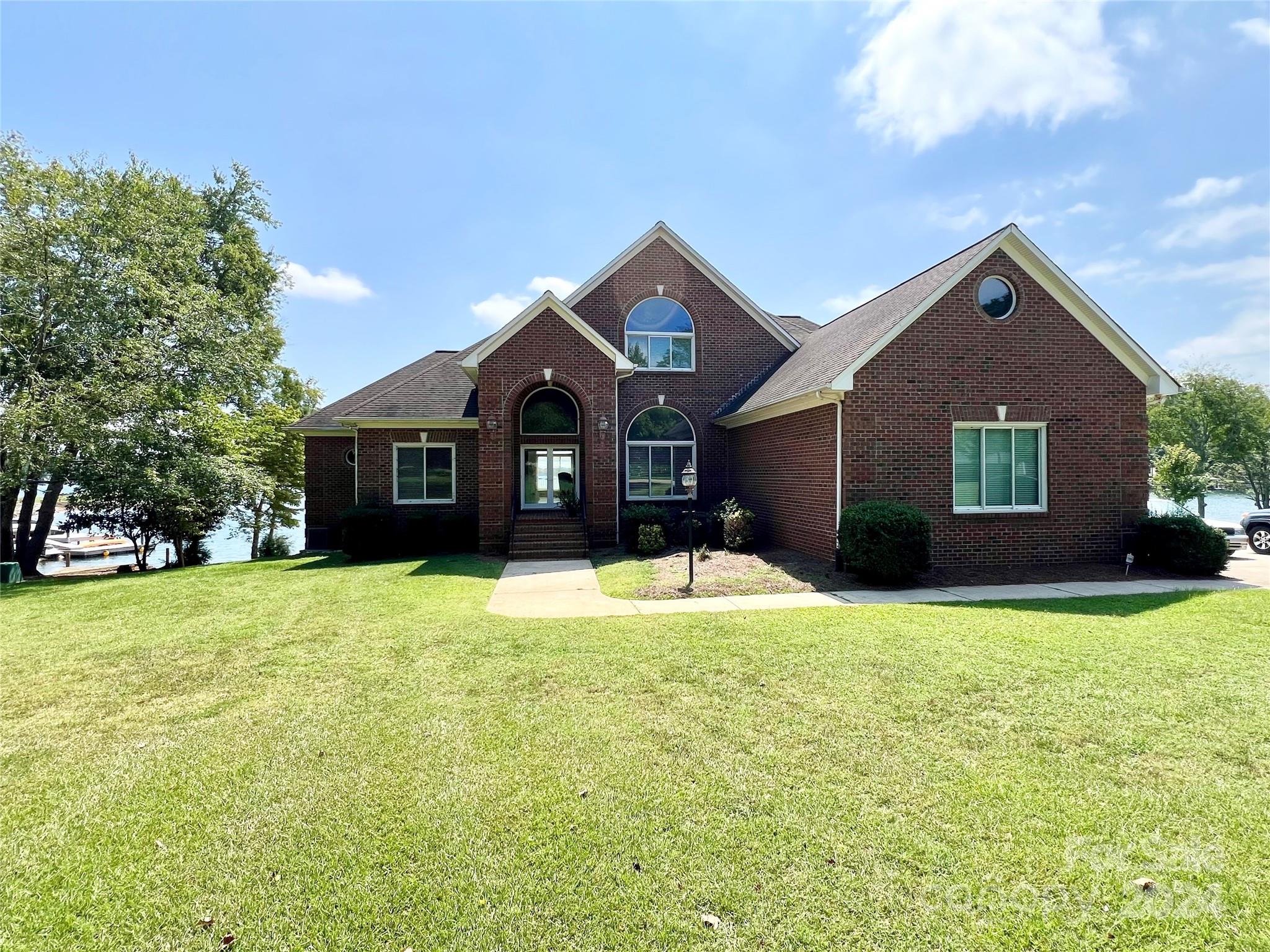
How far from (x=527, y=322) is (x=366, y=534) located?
6.48 m

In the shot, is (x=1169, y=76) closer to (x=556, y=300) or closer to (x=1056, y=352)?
(x=1056, y=352)

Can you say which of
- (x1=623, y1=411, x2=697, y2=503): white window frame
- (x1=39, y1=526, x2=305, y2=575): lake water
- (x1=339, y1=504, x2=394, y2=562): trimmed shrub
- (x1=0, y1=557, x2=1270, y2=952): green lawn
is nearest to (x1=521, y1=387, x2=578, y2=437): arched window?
(x1=623, y1=411, x2=697, y2=503): white window frame

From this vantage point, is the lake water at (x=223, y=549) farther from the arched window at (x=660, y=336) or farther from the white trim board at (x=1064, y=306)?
the white trim board at (x=1064, y=306)

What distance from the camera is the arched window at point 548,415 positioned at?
15188mm

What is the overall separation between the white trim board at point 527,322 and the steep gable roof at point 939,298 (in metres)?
4.25

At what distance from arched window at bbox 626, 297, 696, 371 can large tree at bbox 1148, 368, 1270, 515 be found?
1032 inches

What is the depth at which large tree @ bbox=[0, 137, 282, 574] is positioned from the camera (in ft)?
47.1

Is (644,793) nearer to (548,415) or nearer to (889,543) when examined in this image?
(889,543)

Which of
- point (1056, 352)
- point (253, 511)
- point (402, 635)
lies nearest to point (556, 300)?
point (402, 635)

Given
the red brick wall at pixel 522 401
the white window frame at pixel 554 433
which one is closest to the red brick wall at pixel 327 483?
the white window frame at pixel 554 433

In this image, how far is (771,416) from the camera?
13.5 metres

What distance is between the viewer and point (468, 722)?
4215mm

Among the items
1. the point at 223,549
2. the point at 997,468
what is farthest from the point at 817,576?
the point at 223,549

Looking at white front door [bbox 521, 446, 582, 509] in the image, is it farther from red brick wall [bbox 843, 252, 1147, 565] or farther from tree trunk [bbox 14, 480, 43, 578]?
tree trunk [bbox 14, 480, 43, 578]
